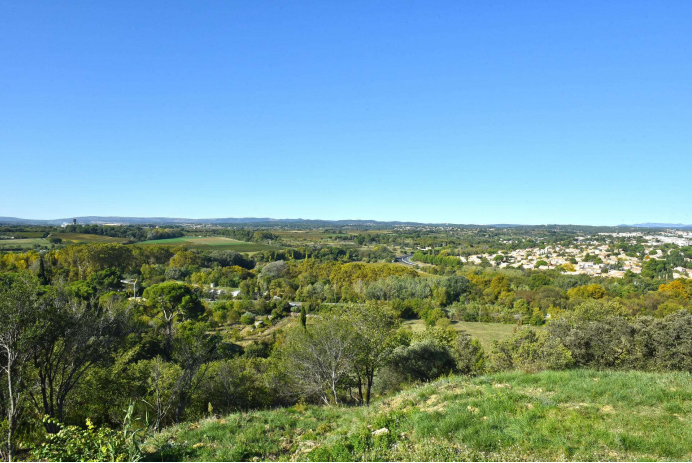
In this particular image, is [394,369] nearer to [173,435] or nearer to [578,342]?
[578,342]

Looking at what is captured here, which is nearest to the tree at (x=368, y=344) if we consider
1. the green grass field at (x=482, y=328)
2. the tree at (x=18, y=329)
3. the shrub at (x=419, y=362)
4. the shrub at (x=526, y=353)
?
the shrub at (x=419, y=362)

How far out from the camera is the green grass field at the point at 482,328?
4481 cm

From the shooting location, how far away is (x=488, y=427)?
650cm

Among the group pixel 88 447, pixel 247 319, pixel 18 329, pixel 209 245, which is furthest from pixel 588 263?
pixel 209 245

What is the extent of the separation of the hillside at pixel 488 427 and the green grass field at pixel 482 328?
36.1 m

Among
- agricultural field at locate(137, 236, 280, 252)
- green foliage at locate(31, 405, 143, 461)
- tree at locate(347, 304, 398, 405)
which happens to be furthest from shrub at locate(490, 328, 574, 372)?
agricultural field at locate(137, 236, 280, 252)

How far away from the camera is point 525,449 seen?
5.71 metres

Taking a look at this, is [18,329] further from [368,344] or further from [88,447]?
[368,344]

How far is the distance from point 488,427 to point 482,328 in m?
48.1

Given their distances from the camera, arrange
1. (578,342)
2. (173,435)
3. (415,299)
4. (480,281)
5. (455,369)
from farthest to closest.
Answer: (480,281) → (415,299) → (455,369) → (578,342) → (173,435)

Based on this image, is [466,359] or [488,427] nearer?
[488,427]

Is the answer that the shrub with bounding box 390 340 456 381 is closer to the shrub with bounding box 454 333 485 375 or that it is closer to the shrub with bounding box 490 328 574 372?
the shrub with bounding box 454 333 485 375

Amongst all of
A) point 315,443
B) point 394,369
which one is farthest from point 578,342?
point 315,443

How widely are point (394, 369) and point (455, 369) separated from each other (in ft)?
17.4
